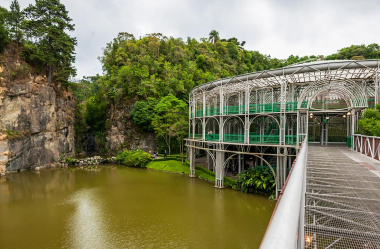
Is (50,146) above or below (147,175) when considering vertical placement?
above

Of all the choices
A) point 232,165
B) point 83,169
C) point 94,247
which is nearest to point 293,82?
point 232,165

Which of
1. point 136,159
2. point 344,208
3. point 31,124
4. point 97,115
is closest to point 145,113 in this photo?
point 136,159

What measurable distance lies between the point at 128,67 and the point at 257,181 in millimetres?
29369

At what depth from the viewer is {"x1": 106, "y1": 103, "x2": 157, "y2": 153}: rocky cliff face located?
3478 centimetres

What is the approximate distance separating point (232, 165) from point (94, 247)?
Answer: 54.2 ft

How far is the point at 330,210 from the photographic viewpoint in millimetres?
4215

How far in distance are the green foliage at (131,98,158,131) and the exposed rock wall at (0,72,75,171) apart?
38.8 feet

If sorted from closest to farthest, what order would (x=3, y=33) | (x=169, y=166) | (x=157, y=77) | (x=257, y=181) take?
1. (x=257, y=181)
2. (x=3, y=33)
3. (x=169, y=166)
4. (x=157, y=77)

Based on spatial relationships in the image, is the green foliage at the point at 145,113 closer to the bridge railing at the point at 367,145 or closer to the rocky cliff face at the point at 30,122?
the rocky cliff face at the point at 30,122

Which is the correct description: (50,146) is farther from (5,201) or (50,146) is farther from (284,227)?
(284,227)

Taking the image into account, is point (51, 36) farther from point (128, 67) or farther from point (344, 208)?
point (344, 208)

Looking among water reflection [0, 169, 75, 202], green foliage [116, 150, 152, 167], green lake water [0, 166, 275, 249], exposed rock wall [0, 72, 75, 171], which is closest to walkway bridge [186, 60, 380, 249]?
green lake water [0, 166, 275, 249]

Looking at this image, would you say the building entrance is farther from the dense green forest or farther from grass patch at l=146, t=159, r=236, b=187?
the dense green forest

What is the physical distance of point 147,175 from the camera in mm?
25109
